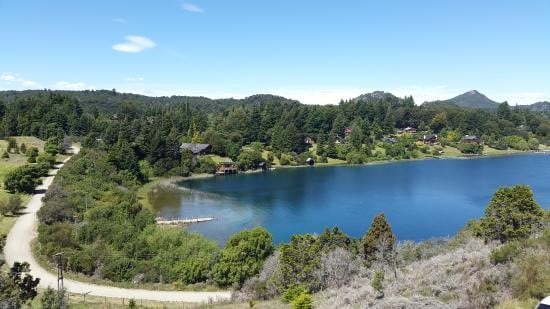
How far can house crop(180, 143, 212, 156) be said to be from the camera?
82.7 m

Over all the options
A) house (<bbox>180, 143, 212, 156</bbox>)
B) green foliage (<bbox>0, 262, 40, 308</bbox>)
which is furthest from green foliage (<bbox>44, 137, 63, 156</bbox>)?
green foliage (<bbox>0, 262, 40, 308</bbox>)

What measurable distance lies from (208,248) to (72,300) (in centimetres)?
918

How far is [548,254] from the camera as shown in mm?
14078

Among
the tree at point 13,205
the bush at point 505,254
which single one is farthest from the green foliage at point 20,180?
the bush at point 505,254

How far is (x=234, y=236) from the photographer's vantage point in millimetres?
27703

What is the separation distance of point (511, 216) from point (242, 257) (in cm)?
1432

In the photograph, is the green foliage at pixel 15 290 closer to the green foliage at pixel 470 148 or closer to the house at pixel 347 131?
the house at pixel 347 131

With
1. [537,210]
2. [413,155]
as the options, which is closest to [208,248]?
[537,210]

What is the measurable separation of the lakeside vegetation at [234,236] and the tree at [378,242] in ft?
0.22

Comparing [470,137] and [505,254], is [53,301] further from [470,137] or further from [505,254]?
[470,137]

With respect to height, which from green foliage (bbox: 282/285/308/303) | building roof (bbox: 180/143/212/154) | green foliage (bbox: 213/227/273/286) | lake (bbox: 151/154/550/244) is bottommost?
lake (bbox: 151/154/550/244)

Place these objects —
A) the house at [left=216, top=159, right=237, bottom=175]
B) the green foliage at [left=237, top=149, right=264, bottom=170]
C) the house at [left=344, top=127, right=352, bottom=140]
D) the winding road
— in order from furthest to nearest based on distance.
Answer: the house at [left=344, top=127, right=352, bottom=140]
the green foliage at [left=237, top=149, right=264, bottom=170]
the house at [left=216, top=159, right=237, bottom=175]
the winding road

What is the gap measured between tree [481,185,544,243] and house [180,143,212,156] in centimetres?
6286

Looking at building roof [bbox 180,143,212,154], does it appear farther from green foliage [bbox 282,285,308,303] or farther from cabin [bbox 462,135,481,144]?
green foliage [bbox 282,285,308,303]
